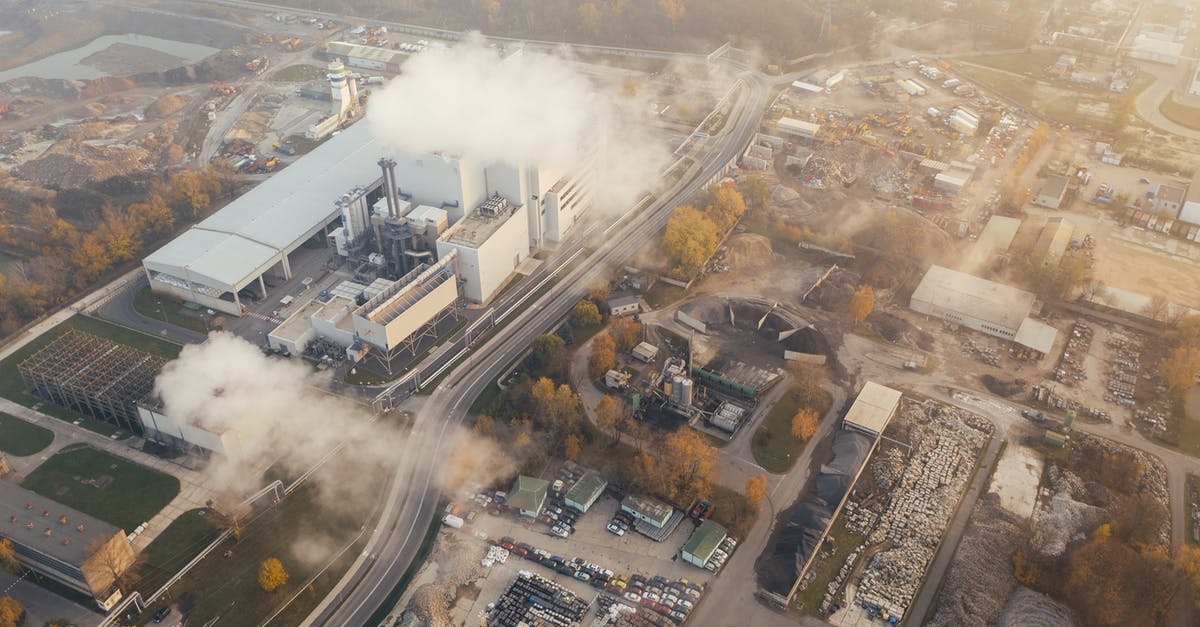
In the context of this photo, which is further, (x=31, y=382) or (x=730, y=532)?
(x=31, y=382)

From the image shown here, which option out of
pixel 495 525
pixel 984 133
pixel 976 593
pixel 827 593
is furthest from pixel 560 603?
pixel 984 133

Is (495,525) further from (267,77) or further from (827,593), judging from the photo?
(267,77)

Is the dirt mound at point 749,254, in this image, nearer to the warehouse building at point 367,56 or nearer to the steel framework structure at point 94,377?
the steel framework structure at point 94,377

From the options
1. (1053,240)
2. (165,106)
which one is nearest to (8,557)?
(165,106)

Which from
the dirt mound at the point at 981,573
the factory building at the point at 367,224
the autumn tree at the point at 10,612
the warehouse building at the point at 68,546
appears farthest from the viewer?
the factory building at the point at 367,224

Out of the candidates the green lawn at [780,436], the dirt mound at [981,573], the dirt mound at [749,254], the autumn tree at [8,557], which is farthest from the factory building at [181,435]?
the dirt mound at [749,254]

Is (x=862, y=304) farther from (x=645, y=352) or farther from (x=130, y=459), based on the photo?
(x=130, y=459)
